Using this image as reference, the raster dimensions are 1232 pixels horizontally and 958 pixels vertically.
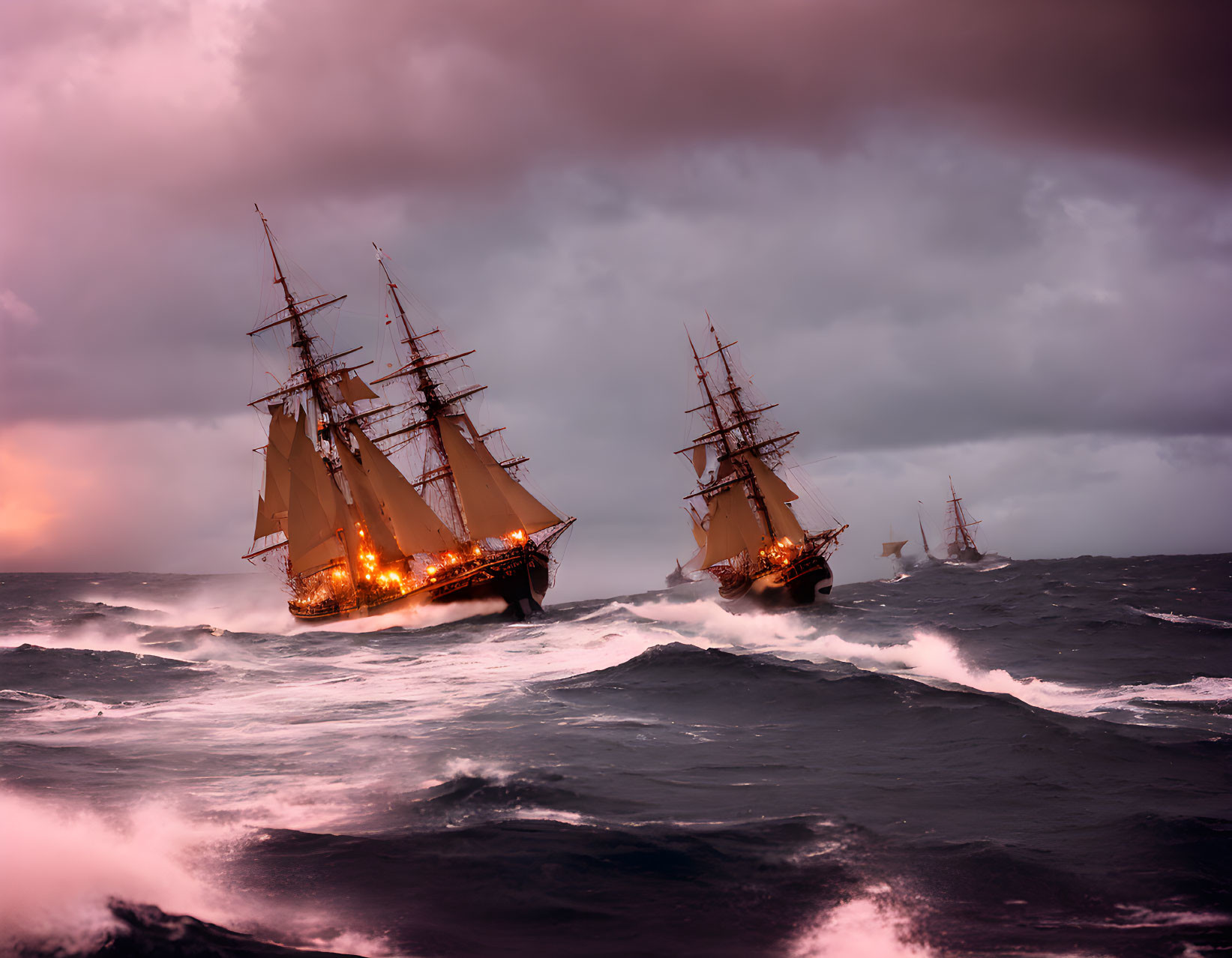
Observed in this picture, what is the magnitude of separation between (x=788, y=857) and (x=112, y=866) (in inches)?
284

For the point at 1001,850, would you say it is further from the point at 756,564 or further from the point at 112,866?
the point at 756,564

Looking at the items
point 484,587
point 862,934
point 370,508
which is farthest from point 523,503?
point 862,934

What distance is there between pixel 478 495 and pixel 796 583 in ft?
90.0

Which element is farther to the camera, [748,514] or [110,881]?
[748,514]

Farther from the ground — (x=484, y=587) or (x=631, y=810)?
(x=484, y=587)

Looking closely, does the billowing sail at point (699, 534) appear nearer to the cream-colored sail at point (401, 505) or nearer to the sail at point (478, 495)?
the sail at point (478, 495)

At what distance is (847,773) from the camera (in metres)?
13.1

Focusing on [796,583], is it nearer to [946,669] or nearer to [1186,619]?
[1186,619]

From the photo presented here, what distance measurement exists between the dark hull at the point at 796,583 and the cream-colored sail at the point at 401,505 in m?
27.5

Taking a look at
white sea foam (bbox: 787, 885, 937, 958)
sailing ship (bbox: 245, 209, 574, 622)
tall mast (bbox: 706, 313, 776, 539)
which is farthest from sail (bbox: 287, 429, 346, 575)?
white sea foam (bbox: 787, 885, 937, 958)

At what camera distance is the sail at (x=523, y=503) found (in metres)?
67.1

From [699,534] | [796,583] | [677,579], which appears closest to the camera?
[796,583]

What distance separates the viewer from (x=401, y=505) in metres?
62.4

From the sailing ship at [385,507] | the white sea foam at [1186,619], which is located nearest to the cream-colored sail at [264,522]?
the sailing ship at [385,507]
